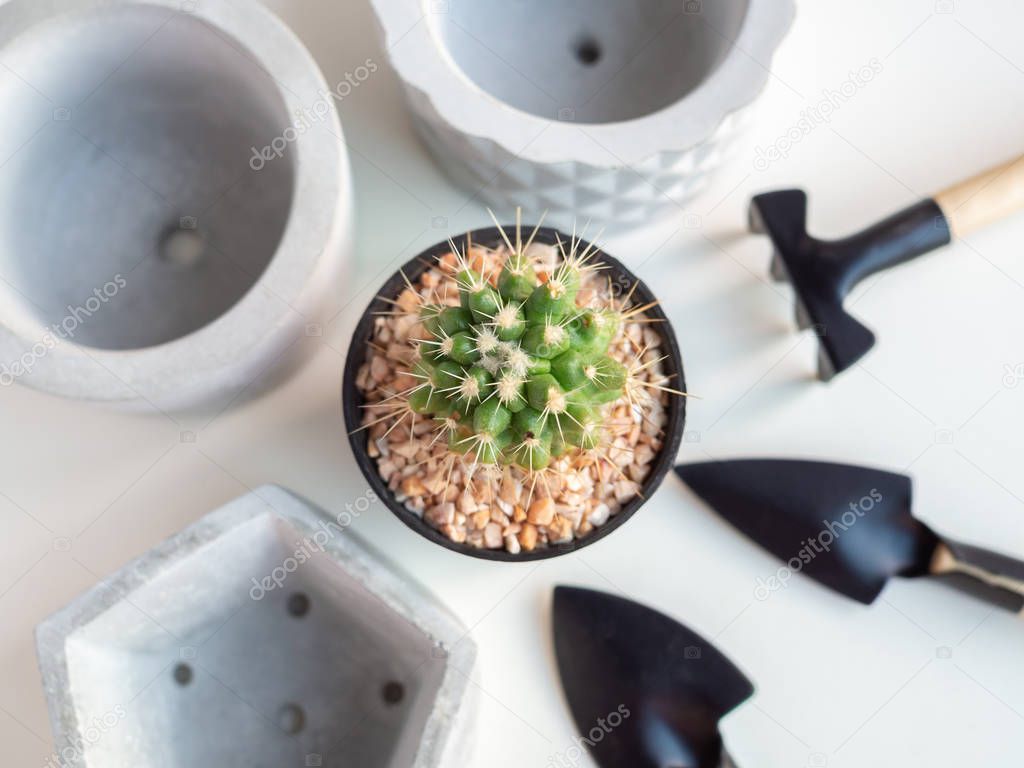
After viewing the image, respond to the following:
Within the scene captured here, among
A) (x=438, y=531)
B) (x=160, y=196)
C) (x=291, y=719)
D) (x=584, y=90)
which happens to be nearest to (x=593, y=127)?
(x=584, y=90)

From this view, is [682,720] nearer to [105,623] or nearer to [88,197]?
[105,623]

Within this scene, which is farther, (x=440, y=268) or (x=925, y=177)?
(x=925, y=177)

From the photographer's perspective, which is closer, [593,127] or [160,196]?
[593,127]

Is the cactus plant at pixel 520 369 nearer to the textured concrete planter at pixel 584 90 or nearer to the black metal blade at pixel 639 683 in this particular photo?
the textured concrete planter at pixel 584 90

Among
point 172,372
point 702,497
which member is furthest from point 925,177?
point 172,372

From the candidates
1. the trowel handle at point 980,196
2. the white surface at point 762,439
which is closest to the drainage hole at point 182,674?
the white surface at point 762,439

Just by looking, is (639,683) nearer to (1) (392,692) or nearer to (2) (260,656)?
(1) (392,692)
